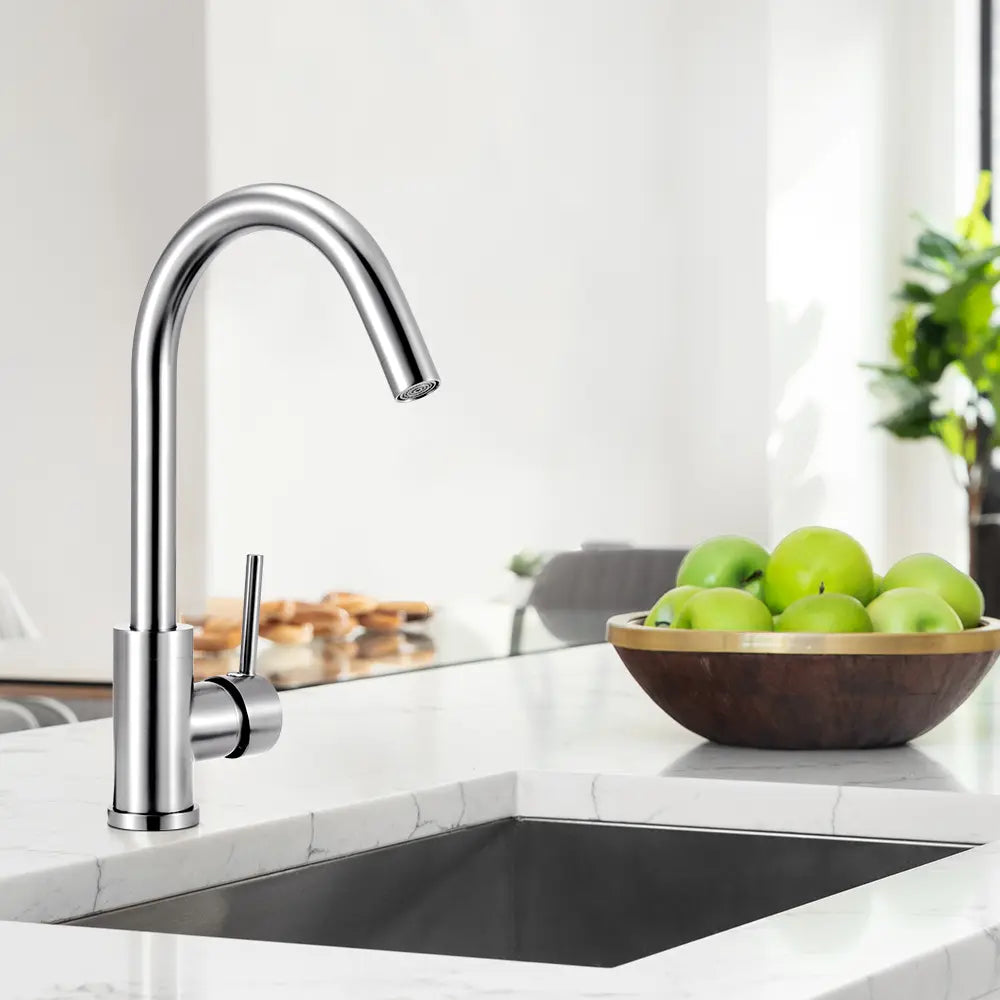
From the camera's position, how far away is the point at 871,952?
687mm

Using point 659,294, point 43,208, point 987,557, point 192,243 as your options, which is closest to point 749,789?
point 192,243

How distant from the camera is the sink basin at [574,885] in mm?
996

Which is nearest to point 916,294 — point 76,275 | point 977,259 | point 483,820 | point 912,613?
point 977,259

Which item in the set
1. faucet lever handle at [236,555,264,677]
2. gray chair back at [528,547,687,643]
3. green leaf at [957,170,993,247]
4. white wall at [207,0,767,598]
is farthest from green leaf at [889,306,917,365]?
faucet lever handle at [236,555,264,677]

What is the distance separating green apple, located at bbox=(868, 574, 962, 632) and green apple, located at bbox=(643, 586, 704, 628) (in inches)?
5.3

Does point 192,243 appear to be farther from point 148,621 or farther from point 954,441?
point 954,441

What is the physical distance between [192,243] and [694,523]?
2052 millimetres

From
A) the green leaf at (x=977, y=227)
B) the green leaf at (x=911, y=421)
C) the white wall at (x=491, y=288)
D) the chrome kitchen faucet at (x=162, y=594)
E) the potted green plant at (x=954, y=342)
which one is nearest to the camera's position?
the chrome kitchen faucet at (x=162, y=594)

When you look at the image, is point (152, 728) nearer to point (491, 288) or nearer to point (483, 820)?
point (483, 820)

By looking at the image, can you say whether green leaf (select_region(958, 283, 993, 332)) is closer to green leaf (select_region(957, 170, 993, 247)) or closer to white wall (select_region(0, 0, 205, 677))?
green leaf (select_region(957, 170, 993, 247))

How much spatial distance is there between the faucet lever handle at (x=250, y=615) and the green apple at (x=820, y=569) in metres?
0.44

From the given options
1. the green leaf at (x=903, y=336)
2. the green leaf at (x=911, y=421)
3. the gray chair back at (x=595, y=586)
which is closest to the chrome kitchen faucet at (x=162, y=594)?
the gray chair back at (x=595, y=586)

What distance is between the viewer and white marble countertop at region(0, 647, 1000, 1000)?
2.13 feet

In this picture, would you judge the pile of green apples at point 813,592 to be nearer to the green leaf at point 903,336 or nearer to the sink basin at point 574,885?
the sink basin at point 574,885
